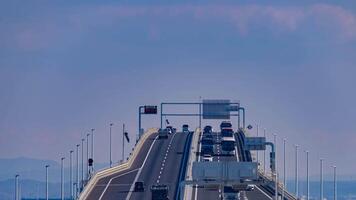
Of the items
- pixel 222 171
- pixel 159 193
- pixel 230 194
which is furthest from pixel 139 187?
pixel 222 171

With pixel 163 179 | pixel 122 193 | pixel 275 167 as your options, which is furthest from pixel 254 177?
pixel 163 179

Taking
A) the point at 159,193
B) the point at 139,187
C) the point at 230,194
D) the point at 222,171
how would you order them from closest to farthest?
the point at 222,171
the point at 230,194
the point at 159,193
the point at 139,187

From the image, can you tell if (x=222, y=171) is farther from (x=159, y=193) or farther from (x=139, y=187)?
(x=139, y=187)

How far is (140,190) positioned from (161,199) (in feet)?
48.5

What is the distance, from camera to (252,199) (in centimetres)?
17438

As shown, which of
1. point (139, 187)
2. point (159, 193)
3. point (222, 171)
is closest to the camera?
point (222, 171)

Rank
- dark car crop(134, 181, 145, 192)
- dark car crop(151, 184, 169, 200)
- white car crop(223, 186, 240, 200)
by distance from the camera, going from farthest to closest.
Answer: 1. dark car crop(134, 181, 145, 192)
2. dark car crop(151, 184, 169, 200)
3. white car crop(223, 186, 240, 200)

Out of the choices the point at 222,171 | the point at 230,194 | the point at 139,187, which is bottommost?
the point at 139,187

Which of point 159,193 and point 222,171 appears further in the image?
point 159,193

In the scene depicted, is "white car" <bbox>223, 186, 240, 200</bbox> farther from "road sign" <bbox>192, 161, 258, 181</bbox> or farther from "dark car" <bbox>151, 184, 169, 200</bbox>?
"road sign" <bbox>192, 161, 258, 181</bbox>

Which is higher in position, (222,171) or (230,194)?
(222,171)

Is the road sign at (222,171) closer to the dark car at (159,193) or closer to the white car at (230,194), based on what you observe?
the white car at (230,194)

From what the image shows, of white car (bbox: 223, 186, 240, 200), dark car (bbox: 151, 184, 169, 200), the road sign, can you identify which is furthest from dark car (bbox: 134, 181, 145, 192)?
the road sign

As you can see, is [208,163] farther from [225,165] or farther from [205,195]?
[205,195]
